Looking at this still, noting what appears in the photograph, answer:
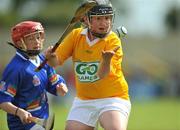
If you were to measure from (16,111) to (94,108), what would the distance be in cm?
95

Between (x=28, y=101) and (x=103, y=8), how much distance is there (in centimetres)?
133

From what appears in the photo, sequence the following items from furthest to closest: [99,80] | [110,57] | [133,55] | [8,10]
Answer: [8,10], [133,55], [99,80], [110,57]

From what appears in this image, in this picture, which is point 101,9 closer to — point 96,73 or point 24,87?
point 96,73

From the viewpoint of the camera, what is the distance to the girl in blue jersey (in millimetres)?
9414

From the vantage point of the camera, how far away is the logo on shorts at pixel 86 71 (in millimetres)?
9570

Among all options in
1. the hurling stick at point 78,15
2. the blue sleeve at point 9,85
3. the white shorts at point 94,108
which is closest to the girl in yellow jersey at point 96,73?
the white shorts at point 94,108

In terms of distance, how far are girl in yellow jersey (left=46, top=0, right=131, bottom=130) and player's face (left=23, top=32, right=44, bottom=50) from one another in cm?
15

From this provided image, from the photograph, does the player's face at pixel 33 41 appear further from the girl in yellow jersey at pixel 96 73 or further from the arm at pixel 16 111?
the arm at pixel 16 111

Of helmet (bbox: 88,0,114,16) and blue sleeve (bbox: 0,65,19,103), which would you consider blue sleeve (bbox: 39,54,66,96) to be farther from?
helmet (bbox: 88,0,114,16)

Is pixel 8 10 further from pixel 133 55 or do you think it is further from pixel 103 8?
pixel 103 8

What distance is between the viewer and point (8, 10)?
5222 centimetres

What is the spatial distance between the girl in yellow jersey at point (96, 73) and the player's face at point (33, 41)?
15 cm

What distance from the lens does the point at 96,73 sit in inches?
375

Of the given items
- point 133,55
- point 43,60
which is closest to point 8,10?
point 133,55
